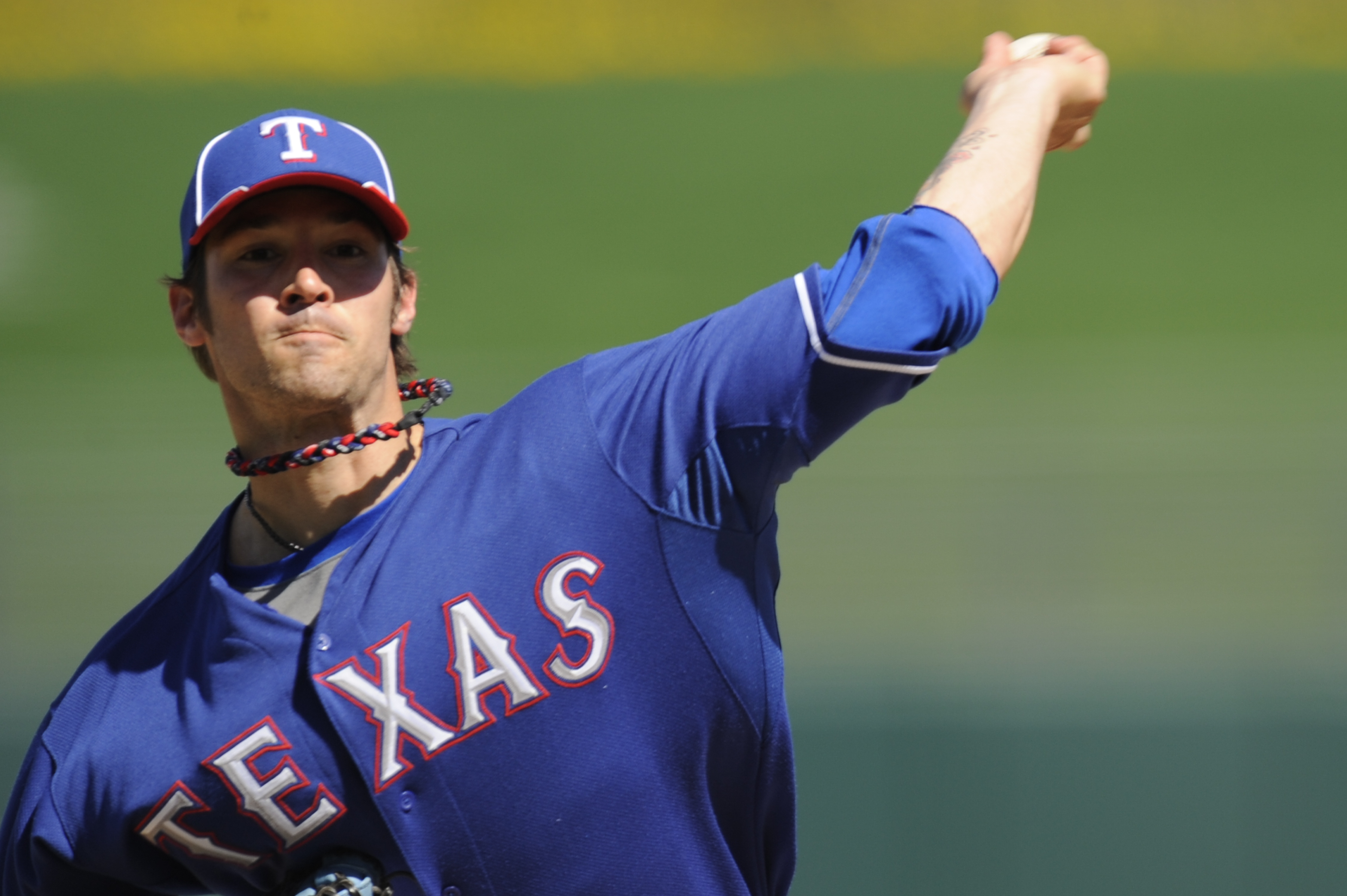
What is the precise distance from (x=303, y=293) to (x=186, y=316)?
8.5 inches

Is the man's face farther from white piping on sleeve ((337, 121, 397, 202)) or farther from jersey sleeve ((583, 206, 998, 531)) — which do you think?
jersey sleeve ((583, 206, 998, 531))

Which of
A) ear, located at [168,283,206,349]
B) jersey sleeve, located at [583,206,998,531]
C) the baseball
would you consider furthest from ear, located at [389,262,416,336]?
the baseball

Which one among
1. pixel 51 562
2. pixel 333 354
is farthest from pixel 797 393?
pixel 51 562

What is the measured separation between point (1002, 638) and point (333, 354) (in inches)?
93.7

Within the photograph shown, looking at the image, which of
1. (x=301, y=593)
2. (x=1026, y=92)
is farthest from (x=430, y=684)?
(x=1026, y=92)

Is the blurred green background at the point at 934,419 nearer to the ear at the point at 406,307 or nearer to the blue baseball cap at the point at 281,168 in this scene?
the ear at the point at 406,307

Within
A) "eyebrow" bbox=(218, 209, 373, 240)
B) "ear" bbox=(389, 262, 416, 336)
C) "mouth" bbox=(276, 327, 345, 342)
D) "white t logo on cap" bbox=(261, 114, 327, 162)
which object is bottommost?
"mouth" bbox=(276, 327, 345, 342)

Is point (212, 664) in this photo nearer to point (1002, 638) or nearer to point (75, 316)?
point (1002, 638)

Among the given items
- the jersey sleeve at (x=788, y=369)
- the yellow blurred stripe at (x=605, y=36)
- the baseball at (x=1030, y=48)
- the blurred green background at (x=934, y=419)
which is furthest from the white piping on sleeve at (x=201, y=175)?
the yellow blurred stripe at (x=605, y=36)

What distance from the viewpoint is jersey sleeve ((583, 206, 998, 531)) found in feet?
3.05

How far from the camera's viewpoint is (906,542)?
10.9 feet

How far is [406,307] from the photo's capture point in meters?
1.35

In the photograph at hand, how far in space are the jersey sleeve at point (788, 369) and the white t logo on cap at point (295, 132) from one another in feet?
1.26

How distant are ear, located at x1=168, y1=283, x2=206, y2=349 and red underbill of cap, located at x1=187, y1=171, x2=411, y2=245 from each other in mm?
79
